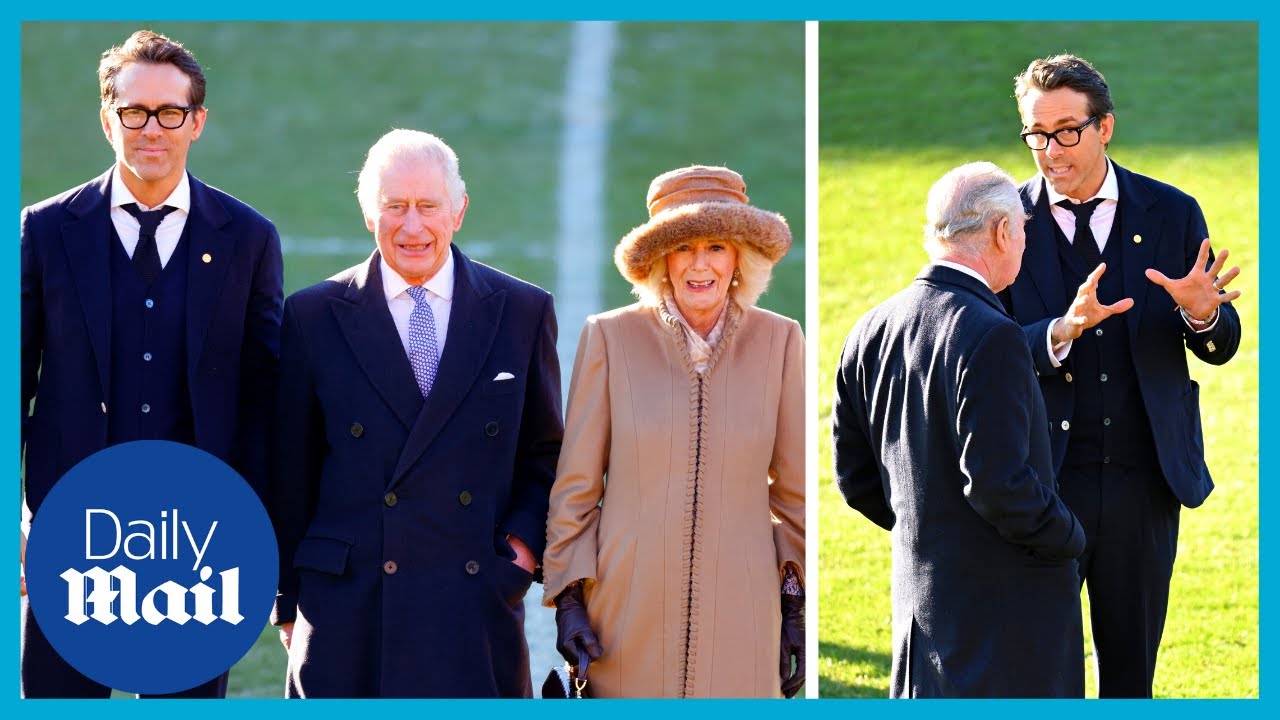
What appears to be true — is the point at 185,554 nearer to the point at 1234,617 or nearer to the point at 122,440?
the point at 122,440

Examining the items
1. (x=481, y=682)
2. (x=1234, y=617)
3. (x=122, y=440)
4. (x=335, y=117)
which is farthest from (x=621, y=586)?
(x=335, y=117)

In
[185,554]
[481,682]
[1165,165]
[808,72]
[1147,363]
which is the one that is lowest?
[481,682]

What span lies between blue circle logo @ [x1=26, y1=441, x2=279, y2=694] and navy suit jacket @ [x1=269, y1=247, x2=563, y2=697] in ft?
0.52

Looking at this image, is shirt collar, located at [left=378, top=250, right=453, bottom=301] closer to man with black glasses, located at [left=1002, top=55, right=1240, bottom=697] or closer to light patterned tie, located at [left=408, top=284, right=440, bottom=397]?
light patterned tie, located at [left=408, top=284, right=440, bottom=397]

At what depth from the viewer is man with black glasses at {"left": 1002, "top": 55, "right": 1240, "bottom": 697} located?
5.36 m

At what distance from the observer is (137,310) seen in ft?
16.7

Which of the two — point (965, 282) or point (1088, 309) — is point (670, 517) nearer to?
point (965, 282)

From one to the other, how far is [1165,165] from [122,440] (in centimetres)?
953

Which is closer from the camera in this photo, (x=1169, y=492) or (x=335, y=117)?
(x=1169, y=492)

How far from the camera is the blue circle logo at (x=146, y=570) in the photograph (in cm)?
502

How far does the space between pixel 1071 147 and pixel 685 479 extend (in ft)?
4.97

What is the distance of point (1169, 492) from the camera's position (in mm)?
5406

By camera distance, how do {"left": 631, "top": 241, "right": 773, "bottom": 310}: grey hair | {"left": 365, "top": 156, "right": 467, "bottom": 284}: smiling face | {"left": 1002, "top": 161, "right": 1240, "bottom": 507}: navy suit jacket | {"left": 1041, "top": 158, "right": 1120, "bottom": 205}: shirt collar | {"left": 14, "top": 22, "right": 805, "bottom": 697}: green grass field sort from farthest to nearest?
{"left": 14, "top": 22, "right": 805, "bottom": 697}: green grass field < {"left": 1041, "top": 158, "right": 1120, "bottom": 205}: shirt collar < {"left": 1002, "top": 161, "right": 1240, "bottom": 507}: navy suit jacket < {"left": 631, "top": 241, "right": 773, "bottom": 310}: grey hair < {"left": 365, "top": 156, "right": 467, "bottom": 284}: smiling face

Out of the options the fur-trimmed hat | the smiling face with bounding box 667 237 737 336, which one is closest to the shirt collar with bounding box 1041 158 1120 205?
the fur-trimmed hat
